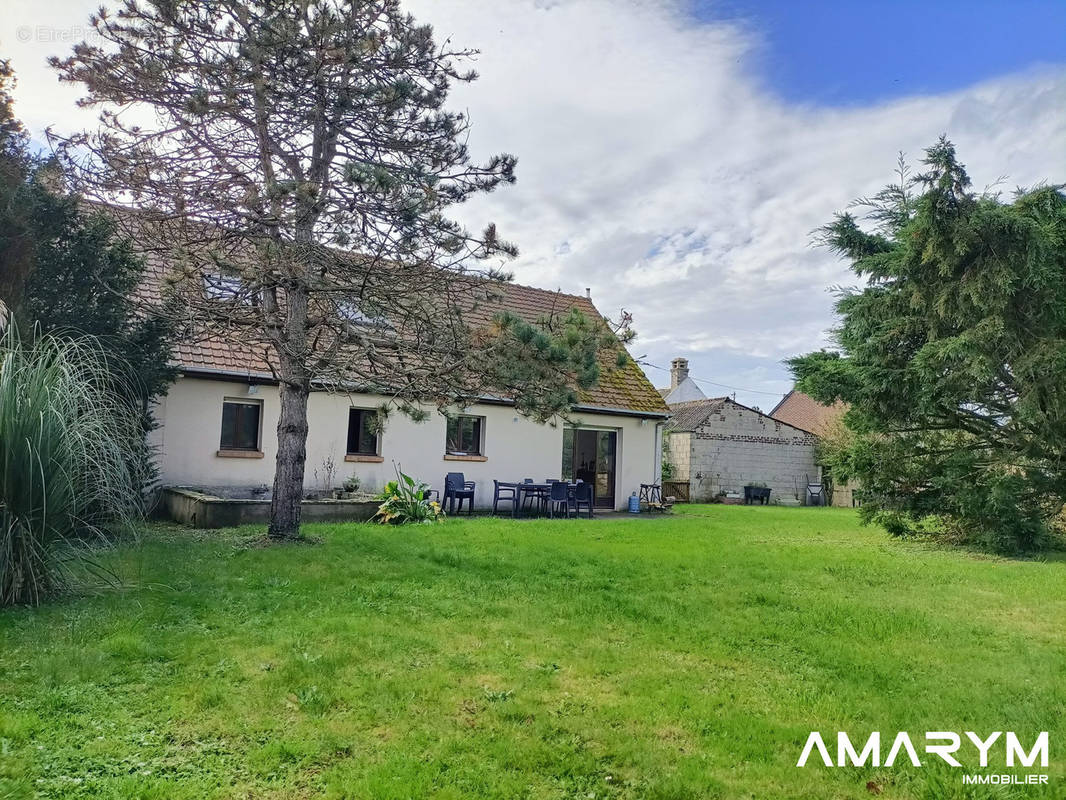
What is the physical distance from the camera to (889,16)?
24.5ft

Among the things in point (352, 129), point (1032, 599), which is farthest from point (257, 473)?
point (1032, 599)

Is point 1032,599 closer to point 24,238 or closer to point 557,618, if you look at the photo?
point 557,618

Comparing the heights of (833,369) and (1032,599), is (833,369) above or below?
above

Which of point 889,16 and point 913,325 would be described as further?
point 913,325

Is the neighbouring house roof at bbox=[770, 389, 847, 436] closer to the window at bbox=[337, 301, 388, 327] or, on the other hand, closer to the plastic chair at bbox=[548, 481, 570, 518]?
the plastic chair at bbox=[548, 481, 570, 518]

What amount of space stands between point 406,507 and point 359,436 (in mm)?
3346

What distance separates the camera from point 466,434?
15727 mm

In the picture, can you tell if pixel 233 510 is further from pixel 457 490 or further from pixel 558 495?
pixel 558 495

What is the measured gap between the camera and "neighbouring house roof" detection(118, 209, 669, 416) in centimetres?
902

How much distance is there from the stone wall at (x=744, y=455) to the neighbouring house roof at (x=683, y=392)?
33.3 feet

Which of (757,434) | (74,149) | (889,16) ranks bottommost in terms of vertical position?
(757,434)

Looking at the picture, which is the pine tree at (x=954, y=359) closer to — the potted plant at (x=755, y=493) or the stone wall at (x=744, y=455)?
the stone wall at (x=744, y=455)

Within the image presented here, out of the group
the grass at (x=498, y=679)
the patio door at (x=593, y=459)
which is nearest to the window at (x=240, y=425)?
the grass at (x=498, y=679)

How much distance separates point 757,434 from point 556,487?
14.2m
